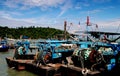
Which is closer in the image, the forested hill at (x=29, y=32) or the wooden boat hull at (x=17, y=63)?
the wooden boat hull at (x=17, y=63)

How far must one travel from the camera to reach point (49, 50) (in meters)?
22.2

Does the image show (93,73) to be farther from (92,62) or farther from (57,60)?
(57,60)

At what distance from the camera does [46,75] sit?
19.5 metres

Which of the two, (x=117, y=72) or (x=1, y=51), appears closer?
(x=117, y=72)

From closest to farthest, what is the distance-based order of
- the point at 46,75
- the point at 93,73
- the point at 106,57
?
the point at 93,73 < the point at 106,57 < the point at 46,75

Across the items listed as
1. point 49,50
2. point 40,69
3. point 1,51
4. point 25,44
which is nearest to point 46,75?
point 40,69

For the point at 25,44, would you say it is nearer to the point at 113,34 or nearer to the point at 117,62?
the point at 113,34

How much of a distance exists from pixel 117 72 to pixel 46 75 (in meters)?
5.93

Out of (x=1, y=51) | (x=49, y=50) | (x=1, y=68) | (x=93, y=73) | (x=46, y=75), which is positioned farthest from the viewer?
(x=1, y=51)

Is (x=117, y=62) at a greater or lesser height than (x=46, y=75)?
greater

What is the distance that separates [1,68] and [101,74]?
42.7ft

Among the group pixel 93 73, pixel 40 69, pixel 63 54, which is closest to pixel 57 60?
pixel 63 54

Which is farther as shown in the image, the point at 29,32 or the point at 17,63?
the point at 29,32

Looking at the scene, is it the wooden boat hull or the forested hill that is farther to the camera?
the forested hill
